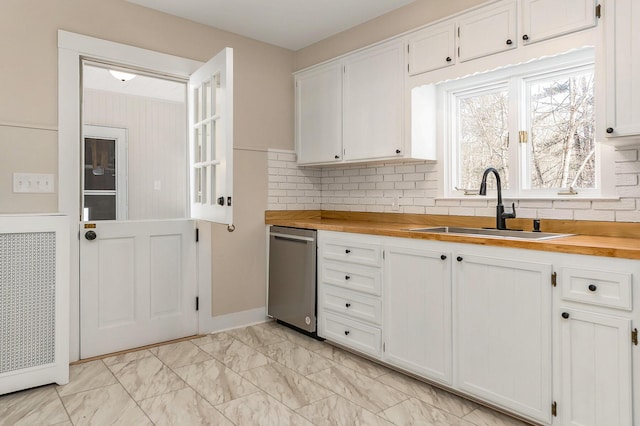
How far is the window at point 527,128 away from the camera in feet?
8.43

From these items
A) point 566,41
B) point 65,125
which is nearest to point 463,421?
point 566,41

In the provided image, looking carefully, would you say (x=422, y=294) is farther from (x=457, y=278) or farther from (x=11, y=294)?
(x=11, y=294)

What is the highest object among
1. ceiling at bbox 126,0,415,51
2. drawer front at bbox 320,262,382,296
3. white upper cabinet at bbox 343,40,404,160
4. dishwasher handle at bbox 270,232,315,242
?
ceiling at bbox 126,0,415,51

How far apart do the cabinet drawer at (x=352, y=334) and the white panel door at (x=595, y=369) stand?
3.82 feet

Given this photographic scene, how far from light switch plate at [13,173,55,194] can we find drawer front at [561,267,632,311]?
308cm

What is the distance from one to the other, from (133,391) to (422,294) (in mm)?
1804

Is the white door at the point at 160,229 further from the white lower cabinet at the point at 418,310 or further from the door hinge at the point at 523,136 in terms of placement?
the door hinge at the point at 523,136

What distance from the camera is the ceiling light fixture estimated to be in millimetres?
3146

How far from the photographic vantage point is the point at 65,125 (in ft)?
9.36

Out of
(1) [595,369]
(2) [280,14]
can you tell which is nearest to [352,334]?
(1) [595,369]

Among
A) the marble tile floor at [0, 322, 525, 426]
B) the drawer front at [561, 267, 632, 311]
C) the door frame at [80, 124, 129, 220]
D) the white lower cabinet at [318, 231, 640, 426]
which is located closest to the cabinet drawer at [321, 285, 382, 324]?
the white lower cabinet at [318, 231, 640, 426]

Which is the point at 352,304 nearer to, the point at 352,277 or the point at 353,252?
the point at 352,277

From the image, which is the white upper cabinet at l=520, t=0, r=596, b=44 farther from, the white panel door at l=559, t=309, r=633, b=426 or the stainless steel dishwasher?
the stainless steel dishwasher

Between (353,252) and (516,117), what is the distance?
56.5 inches
